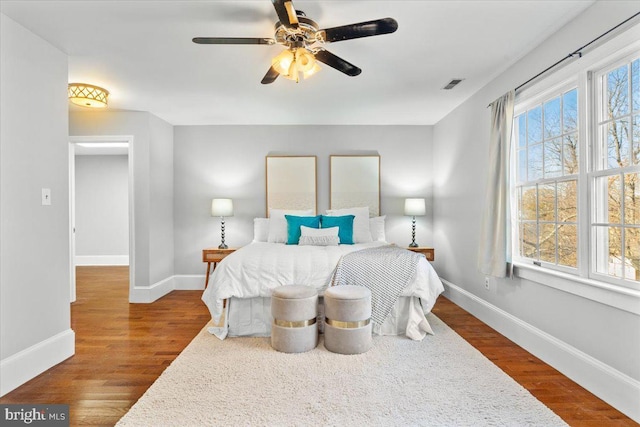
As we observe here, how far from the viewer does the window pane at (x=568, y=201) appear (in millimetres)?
2496

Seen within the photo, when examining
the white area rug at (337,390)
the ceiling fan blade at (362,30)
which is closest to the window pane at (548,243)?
the white area rug at (337,390)

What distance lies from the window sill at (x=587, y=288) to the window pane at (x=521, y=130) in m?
1.09

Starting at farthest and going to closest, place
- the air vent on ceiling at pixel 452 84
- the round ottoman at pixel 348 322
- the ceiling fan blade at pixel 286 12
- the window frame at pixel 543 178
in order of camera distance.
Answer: the air vent on ceiling at pixel 452 84
the round ottoman at pixel 348 322
the window frame at pixel 543 178
the ceiling fan blade at pixel 286 12

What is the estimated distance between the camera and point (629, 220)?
81.0 inches

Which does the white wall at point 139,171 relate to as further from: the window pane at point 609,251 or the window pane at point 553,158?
the window pane at point 609,251

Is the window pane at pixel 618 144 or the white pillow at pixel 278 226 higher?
the window pane at pixel 618 144

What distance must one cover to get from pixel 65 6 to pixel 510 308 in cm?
407

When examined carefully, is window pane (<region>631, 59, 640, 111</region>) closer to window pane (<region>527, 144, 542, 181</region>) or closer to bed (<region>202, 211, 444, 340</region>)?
window pane (<region>527, 144, 542, 181</region>)

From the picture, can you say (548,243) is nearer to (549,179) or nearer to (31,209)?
(549,179)

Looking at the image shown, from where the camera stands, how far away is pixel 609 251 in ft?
7.23

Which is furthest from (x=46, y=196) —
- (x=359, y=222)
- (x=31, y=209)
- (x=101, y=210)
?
(x=101, y=210)

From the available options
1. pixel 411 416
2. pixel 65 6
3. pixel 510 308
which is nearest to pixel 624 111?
pixel 510 308

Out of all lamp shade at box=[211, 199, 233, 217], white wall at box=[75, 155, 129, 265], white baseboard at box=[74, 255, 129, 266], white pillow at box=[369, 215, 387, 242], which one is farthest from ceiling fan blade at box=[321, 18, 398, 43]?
white baseboard at box=[74, 255, 129, 266]

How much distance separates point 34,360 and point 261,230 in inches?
108
